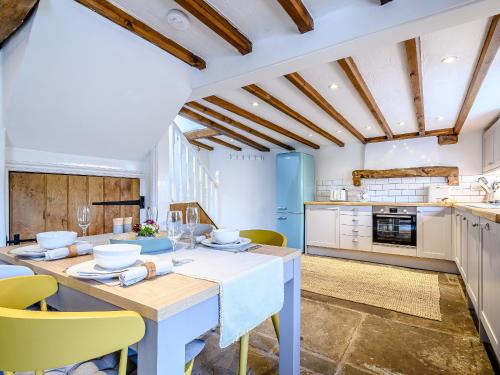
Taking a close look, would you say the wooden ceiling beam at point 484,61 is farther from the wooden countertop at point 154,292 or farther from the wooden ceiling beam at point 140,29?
the wooden countertop at point 154,292

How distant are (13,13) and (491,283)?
3386 millimetres

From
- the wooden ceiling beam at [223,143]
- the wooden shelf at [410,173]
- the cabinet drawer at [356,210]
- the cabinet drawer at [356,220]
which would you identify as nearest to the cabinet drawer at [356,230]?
the cabinet drawer at [356,220]

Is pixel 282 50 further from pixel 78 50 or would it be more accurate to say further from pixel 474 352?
pixel 474 352

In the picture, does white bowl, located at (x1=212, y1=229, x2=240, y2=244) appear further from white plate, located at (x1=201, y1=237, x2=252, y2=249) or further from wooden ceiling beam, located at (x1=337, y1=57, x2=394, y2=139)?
wooden ceiling beam, located at (x1=337, y1=57, x2=394, y2=139)

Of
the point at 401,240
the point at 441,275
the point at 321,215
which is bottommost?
the point at 441,275

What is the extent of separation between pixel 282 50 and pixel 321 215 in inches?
133

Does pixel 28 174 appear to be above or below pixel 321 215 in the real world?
above

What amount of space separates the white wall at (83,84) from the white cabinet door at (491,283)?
8.67 feet

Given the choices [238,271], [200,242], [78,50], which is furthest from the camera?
[78,50]

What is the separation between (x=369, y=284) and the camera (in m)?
3.24

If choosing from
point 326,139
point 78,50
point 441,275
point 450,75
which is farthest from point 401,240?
point 78,50

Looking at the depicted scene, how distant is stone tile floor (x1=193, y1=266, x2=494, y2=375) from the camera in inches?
66.3

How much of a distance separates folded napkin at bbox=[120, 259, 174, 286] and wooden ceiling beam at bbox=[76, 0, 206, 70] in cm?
178

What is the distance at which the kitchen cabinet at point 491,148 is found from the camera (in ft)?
10.8
